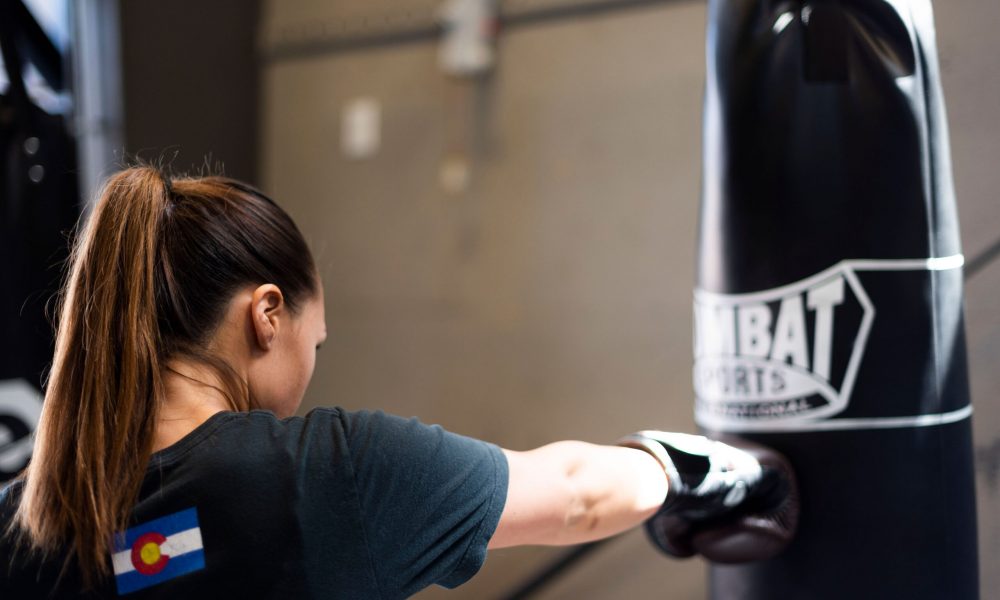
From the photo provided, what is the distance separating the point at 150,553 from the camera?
73 centimetres

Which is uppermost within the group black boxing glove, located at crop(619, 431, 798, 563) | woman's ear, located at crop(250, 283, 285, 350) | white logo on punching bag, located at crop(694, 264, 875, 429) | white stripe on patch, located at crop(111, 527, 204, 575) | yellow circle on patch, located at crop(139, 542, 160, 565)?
woman's ear, located at crop(250, 283, 285, 350)

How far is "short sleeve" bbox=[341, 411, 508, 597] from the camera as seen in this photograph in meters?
0.75

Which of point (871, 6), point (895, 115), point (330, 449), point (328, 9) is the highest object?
point (328, 9)

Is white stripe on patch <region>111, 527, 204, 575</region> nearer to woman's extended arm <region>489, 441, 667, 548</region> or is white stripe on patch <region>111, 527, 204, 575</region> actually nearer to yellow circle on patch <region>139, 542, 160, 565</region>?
yellow circle on patch <region>139, 542, 160, 565</region>

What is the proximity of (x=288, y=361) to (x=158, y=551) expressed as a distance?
223 millimetres

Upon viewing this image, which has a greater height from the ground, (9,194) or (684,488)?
(9,194)

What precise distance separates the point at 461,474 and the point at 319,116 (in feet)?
7.76

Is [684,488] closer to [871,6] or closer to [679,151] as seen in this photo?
[871,6]

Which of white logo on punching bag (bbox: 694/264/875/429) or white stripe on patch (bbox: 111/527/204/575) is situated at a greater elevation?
white logo on punching bag (bbox: 694/264/875/429)

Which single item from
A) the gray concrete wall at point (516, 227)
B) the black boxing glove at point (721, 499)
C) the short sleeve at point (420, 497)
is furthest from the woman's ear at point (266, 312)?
the gray concrete wall at point (516, 227)

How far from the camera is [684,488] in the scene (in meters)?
1.00

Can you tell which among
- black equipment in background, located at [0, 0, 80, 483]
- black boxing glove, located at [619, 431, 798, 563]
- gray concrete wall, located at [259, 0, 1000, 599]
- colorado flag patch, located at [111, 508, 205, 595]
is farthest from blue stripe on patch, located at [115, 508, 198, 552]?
gray concrete wall, located at [259, 0, 1000, 599]

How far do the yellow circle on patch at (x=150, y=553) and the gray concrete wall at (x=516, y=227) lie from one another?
170 centimetres

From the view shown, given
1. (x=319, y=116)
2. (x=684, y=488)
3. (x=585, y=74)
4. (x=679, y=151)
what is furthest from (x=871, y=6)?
(x=319, y=116)
